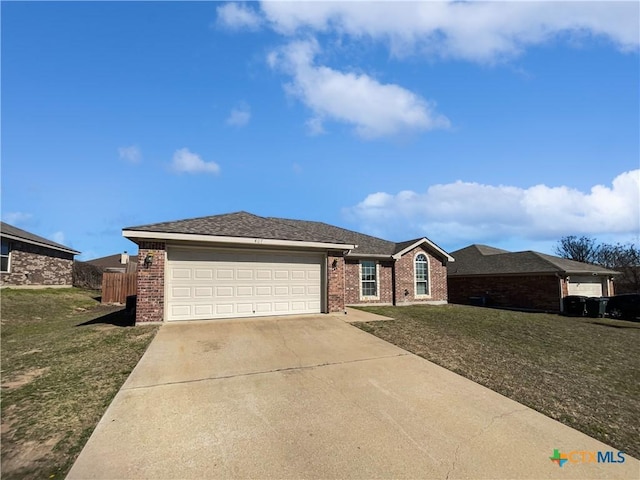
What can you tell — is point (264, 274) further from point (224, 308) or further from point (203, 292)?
point (203, 292)

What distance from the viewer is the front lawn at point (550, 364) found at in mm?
5184

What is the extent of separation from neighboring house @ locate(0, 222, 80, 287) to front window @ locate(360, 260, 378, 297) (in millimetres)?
19055

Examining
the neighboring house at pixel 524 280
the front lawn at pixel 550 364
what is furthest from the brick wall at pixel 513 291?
the front lawn at pixel 550 364

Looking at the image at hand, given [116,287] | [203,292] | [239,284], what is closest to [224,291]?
[239,284]

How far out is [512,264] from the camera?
25.0 m

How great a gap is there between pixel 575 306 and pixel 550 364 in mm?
15813

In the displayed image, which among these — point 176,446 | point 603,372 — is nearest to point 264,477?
point 176,446

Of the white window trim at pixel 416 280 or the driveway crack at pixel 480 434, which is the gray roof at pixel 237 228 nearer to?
the white window trim at pixel 416 280

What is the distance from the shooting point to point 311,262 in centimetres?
1301

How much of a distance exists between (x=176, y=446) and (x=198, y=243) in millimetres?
7843

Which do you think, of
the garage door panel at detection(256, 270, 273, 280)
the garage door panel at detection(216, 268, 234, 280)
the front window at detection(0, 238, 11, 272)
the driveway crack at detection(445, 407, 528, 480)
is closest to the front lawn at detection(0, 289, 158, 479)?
the garage door panel at detection(216, 268, 234, 280)

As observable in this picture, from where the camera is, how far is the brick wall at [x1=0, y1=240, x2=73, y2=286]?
2000 cm

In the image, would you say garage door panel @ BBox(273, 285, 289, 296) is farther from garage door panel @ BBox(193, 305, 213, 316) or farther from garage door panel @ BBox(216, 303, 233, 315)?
garage door panel @ BBox(193, 305, 213, 316)

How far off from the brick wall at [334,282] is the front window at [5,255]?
18617 millimetres
